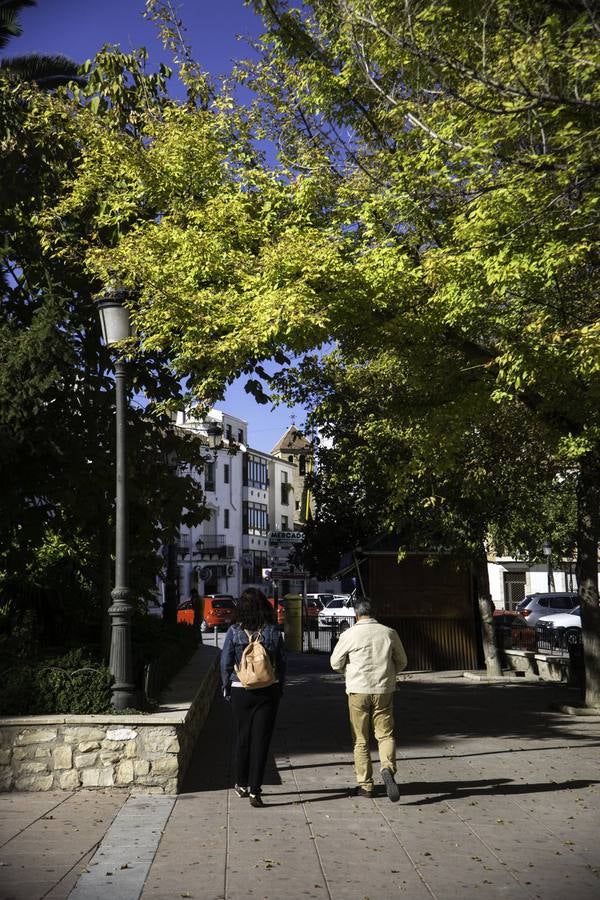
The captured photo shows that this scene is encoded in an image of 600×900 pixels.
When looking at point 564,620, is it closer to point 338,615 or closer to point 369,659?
point 338,615

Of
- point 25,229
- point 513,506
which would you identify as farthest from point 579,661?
point 25,229

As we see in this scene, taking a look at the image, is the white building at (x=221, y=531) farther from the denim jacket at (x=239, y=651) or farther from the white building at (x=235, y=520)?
the denim jacket at (x=239, y=651)

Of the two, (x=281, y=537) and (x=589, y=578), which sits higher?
(x=281, y=537)

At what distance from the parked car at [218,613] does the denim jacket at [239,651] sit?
35.2m

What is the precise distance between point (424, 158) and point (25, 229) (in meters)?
6.16

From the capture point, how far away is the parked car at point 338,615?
31.2 m

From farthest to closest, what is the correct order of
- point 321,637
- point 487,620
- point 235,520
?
point 235,520 → point 321,637 → point 487,620

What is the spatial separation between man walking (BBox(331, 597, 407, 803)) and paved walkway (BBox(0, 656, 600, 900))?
0.34 metres

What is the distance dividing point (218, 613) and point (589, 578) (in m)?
30.8

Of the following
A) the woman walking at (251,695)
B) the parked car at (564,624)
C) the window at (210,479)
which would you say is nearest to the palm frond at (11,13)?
the woman walking at (251,695)

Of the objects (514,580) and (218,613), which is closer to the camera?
(218,613)

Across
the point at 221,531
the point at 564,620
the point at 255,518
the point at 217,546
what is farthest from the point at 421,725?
the point at 255,518

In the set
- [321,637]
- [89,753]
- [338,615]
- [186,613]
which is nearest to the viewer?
[89,753]

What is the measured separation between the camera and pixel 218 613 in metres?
44.0
